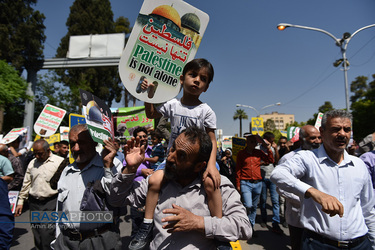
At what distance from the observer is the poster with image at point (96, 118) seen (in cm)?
211

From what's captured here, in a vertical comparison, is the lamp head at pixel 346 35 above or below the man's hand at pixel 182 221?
above

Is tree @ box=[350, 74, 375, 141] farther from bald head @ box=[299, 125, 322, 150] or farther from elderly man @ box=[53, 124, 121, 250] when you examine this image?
elderly man @ box=[53, 124, 121, 250]

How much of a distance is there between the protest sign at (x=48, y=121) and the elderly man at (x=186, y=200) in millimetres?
6279

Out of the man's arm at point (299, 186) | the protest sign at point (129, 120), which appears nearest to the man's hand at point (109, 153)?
the man's arm at point (299, 186)

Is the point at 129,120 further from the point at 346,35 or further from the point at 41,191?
the point at 346,35

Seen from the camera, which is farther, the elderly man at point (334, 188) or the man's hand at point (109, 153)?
the man's hand at point (109, 153)

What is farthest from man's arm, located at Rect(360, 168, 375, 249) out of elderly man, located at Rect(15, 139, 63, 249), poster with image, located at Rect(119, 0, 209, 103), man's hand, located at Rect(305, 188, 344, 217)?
elderly man, located at Rect(15, 139, 63, 249)

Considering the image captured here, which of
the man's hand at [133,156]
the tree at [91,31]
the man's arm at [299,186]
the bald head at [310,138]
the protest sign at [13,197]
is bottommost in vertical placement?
the protest sign at [13,197]

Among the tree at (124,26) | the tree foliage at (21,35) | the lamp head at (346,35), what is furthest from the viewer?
the tree at (124,26)

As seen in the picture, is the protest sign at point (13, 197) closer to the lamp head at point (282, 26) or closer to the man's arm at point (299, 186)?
the man's arm at point (299, 186)

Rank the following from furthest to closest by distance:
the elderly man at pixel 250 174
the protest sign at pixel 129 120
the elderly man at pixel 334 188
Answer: the protest sign at pixel 129 120 → the elderly man at pixel 250 174 → the elderly man at pixel 334 188

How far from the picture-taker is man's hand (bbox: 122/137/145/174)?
1.68m

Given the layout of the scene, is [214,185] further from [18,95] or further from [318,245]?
[18,95]

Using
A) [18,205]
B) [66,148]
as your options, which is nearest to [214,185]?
[18,205]
